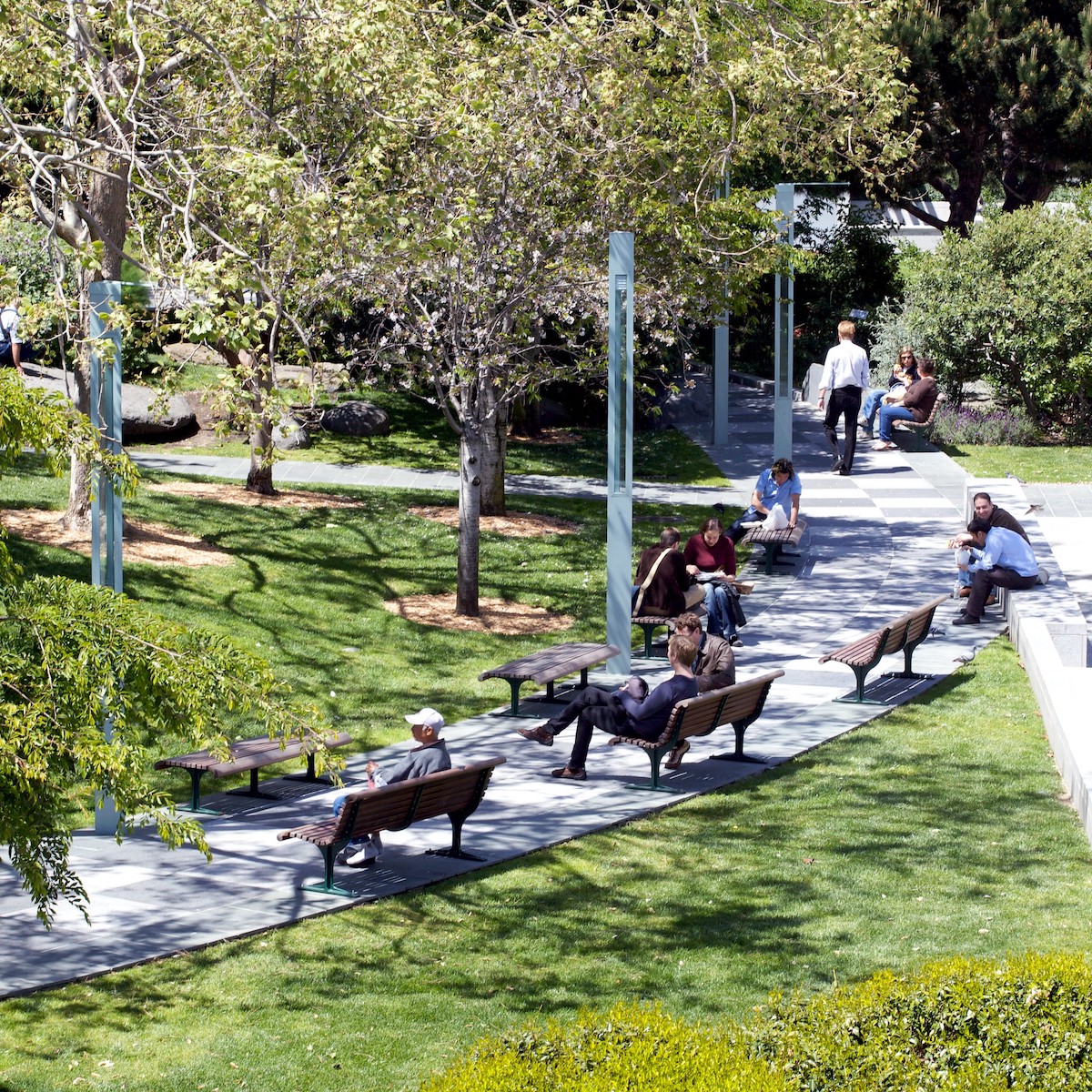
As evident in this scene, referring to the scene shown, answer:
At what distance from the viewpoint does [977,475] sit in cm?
2212

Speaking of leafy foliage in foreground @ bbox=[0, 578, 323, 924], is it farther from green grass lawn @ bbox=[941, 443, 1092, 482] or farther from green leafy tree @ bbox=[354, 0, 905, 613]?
green grass lawn @ bbox=[941, 443, 1092, 482]

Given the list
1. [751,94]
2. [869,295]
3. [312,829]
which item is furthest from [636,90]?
[869,295]

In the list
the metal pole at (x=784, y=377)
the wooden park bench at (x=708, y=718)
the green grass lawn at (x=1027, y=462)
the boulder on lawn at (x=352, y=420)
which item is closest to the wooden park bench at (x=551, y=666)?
the wooden park bench at (x=708, y=718)

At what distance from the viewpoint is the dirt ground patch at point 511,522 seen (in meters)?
18.8

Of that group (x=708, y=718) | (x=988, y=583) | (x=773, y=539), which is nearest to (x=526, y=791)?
(x=708, y=718)

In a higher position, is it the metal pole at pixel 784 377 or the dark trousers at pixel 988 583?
the metal pole at pixel 784 377

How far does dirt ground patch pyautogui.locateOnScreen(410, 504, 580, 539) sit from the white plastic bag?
2.73m

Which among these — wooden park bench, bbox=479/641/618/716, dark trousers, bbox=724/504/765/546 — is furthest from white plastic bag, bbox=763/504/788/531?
wooden park bench, bbox=479/641/618/716

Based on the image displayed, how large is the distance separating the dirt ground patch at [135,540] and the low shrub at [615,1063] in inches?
427

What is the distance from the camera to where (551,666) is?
12453 millimetres

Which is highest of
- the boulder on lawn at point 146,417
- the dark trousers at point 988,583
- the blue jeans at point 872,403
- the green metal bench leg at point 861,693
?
the blue jeans at point 872,403

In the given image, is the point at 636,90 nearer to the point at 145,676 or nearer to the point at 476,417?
the point at 476,417

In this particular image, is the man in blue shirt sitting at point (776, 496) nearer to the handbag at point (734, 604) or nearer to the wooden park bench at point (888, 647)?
the handbag at point (734, 604)

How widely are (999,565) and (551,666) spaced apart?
16.6 ft
